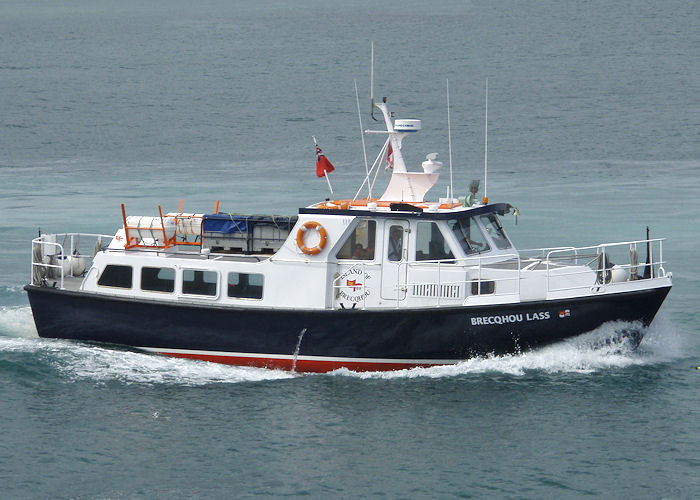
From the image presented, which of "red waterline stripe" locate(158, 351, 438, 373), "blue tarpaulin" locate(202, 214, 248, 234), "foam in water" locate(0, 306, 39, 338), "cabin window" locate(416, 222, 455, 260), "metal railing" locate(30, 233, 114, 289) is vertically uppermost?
"blue tarpaulin" locate(202, 214, 248, 234)

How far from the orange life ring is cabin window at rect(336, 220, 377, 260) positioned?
464 millimetres

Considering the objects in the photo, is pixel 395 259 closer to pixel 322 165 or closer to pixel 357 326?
pixel 357 326

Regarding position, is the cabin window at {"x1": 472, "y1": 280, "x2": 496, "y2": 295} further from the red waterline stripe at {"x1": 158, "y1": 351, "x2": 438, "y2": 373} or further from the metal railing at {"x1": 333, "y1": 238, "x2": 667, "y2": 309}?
the red waterline stripe at {"x1": 158, "y1": 351, "x2": 438, "y2": 373}

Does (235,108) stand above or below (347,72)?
below

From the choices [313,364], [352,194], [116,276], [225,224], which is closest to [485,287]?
[313,364]

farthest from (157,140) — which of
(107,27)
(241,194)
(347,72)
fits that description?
(107,27)

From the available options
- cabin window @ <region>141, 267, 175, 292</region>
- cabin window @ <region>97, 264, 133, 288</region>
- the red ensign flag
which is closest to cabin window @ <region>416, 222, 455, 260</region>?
the red ensign flag

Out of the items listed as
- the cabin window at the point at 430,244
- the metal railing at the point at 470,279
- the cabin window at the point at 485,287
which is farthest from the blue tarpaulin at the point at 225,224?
the cabin window at the point at 485,287

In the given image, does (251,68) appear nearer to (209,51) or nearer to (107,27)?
(209,51)

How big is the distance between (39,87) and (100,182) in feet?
143

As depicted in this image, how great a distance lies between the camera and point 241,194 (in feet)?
152

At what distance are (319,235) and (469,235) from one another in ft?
10.5

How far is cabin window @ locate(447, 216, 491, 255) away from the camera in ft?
73.5

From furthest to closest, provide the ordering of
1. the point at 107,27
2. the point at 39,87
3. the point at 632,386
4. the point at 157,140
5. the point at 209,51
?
the point at 107,27, the point at 209,51, the point at 39,87, the point at 157,140, the point at 632,386
